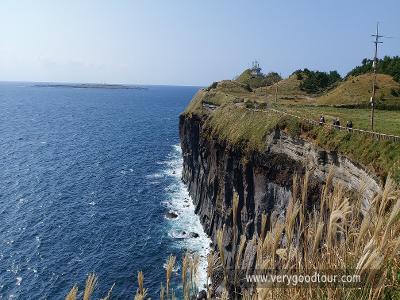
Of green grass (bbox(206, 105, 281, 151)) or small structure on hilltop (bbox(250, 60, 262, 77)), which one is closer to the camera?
green grass (bbox(206, 105, 281, 151))

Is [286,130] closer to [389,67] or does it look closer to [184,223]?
[184,223]

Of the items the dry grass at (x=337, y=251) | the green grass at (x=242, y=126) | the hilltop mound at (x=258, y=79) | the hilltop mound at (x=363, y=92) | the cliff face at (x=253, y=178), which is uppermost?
the hilltop mound at (x=258, y=79)

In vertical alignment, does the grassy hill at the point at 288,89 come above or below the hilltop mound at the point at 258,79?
below

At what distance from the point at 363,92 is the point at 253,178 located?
4535 cm

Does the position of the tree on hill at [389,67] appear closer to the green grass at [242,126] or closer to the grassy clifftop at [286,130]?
the grassy clifftop at [286,130]

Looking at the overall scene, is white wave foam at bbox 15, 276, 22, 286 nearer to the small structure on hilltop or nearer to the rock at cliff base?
the rock at cliff base

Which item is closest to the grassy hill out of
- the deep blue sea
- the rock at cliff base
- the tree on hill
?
the tree on hill

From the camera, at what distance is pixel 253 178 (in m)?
46.4

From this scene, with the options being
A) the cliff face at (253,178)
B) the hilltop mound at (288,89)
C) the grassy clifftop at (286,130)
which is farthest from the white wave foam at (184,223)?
the hilltop mound at (288,89)

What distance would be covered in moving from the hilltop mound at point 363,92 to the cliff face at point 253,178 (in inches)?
1176

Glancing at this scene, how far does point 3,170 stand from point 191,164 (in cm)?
4355

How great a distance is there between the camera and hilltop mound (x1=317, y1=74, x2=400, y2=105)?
7219 cm

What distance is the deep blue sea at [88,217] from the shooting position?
45750 millimetres

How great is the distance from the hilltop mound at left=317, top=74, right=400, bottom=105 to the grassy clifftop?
18513 millimetres
